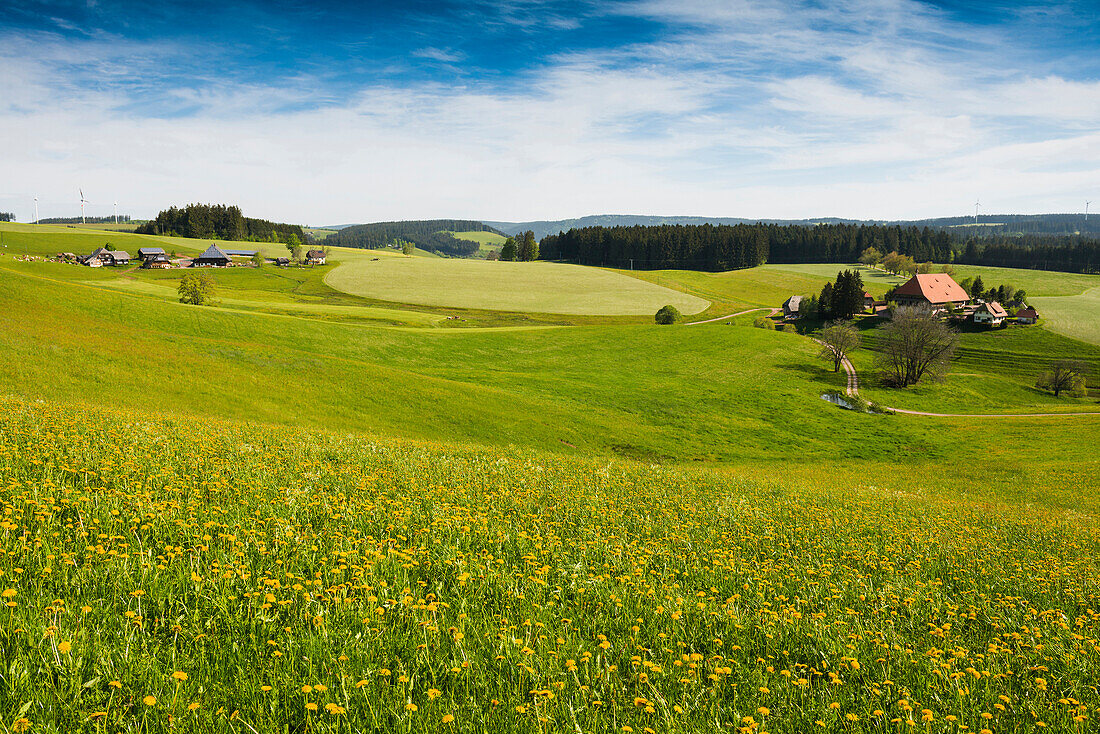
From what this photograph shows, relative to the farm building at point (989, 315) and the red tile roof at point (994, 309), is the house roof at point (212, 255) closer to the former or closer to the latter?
the farm building at point (989, 315)

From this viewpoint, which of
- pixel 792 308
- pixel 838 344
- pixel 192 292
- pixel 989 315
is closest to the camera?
pixel 192 292

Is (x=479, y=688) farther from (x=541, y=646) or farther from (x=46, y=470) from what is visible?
(x=46, y=470)

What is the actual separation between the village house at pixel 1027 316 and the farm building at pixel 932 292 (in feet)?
49.9

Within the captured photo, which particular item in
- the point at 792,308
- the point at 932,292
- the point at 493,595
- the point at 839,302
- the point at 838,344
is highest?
the point at 932,292

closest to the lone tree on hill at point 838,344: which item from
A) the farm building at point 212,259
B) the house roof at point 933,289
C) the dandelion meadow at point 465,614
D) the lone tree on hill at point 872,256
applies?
the house roof at point 933,289

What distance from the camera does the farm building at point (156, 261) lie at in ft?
512

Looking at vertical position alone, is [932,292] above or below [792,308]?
above

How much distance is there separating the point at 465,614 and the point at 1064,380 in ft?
353

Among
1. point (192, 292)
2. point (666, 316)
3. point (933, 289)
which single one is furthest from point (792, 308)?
point (192, 292)

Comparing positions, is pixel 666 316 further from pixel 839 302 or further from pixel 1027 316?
pixel 1027 316

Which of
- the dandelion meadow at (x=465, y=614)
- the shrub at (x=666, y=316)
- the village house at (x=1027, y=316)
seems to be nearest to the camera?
the dandelion meadow at (x=465, y=614)

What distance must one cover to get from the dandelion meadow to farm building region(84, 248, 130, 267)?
189 metres

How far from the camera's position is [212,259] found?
170000mm

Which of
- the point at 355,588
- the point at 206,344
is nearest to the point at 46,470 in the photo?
the point at 355,588
